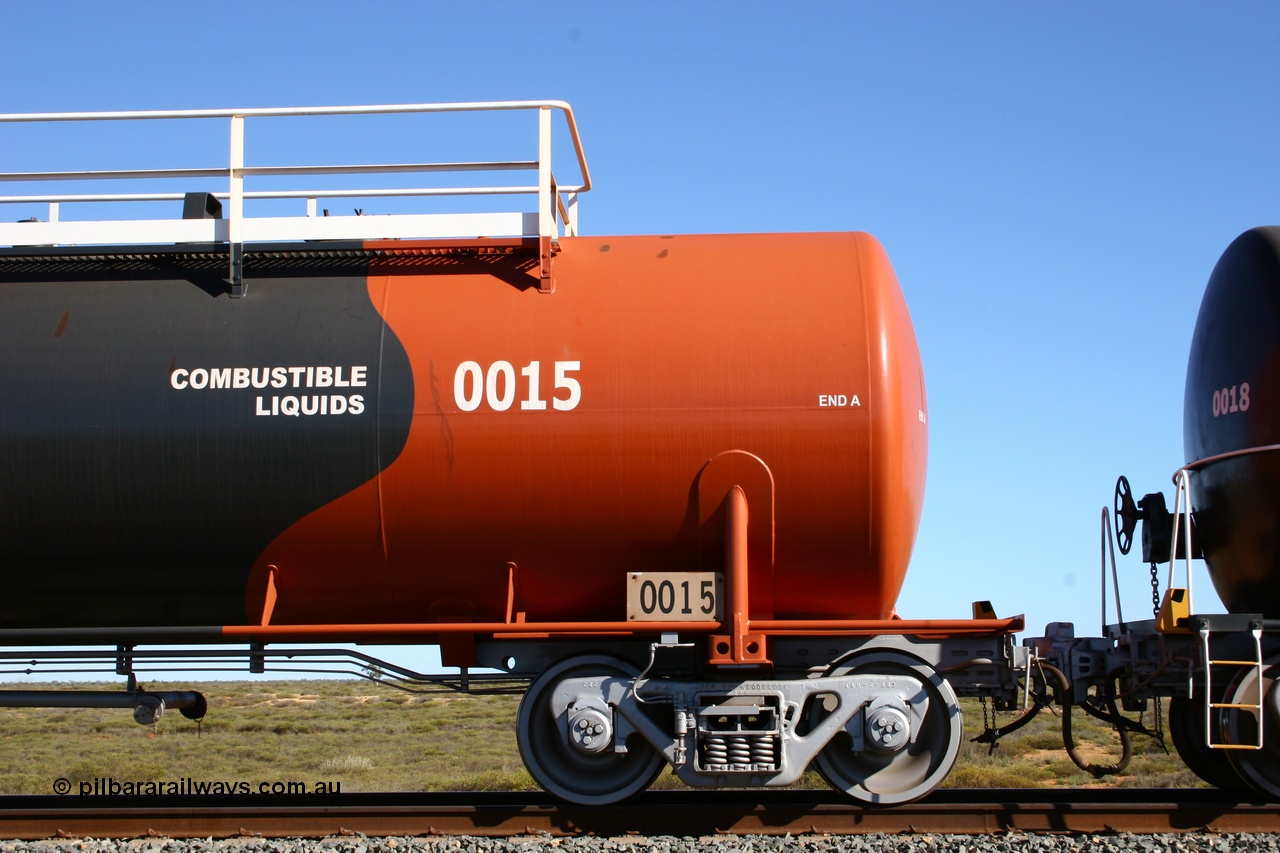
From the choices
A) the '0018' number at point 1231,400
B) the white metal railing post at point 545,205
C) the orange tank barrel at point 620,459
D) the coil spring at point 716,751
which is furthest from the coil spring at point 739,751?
the '0018' number at point 1231,400

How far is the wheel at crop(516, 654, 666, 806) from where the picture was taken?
26.3 ft

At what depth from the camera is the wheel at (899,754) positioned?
7.99 m

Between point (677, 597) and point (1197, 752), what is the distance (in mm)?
4618

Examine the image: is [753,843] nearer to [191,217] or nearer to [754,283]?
[754,283]

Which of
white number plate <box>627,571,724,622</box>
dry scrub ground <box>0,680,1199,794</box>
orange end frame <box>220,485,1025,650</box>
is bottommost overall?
dry scrub ground <box>0,680,1199,794</box>

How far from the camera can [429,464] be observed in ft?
26.1

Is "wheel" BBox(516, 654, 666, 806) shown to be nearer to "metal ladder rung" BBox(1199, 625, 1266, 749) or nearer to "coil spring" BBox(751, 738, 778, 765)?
"coil spring" BBox(751, 738, 778, 765)

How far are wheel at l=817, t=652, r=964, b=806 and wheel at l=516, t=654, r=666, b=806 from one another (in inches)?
51.7

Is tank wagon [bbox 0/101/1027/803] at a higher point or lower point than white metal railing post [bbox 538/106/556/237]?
lower

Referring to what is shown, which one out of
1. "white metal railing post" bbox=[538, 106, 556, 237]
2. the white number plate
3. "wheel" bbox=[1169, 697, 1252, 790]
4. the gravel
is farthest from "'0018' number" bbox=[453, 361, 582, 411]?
"wheel" bbox=[1169, 697, 1252, 790]

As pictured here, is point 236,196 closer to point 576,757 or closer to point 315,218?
point 315,218

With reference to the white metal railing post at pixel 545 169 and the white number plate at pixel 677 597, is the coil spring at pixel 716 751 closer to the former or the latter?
the white number plate at pixel 677 597

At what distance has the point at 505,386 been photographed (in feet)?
26.2

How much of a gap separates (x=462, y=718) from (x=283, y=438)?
63.9 ft
